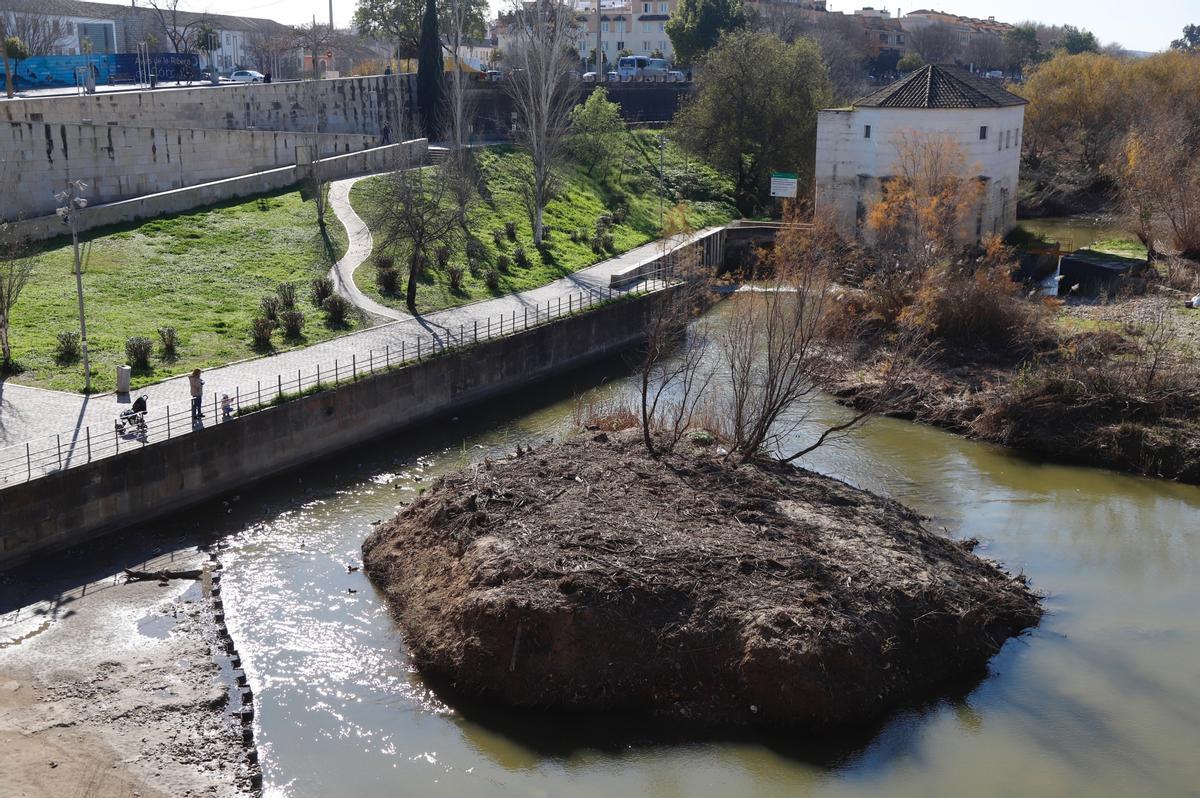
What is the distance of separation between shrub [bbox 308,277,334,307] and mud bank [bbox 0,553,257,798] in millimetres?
15586

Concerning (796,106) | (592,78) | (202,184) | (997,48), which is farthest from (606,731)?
(997,48)

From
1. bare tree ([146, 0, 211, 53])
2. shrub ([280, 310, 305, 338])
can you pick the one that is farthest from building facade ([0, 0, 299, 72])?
shrub ([280, 310, 305, 338])

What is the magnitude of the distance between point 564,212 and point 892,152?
14138 millimetres

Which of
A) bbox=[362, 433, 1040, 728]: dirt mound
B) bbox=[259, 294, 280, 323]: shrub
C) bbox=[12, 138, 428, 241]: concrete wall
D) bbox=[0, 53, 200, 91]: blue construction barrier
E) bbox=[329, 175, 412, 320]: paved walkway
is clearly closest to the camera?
bbox=[362, 433, 1040, 728]: dirt mound

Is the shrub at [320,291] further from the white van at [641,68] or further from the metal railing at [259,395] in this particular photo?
the white van at [641,68]

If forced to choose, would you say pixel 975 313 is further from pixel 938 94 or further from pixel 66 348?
pixel 66 348

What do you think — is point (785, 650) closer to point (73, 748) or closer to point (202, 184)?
point (73, 748)

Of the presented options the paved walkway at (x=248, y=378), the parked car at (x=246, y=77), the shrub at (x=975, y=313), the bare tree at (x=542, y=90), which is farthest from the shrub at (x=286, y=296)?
the parked car at (x=246, y=77)

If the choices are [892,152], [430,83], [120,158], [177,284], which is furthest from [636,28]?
[177,284]

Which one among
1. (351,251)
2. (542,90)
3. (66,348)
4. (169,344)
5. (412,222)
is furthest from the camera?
(542,90)

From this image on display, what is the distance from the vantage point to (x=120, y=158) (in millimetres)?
40875

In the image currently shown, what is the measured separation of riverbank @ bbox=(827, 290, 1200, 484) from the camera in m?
28.4

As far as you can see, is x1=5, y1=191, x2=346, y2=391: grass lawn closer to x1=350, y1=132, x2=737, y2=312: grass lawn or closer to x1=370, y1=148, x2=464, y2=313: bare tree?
x1=370, y1=148, x2=464, y2=313: bare tree

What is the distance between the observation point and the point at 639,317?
131 feet
